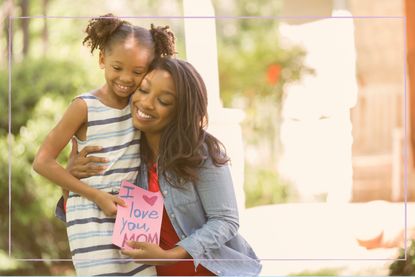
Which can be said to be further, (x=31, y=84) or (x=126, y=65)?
(x=31, y=84)

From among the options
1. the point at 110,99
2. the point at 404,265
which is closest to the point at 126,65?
the point at 110,99

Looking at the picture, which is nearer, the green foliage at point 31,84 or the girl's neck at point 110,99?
the girl's neck at point 110,99

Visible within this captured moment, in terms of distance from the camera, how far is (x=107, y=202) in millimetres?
3922

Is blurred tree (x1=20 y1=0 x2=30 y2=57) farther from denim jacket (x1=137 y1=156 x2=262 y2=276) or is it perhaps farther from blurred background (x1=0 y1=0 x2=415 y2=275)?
denim jacket (x1=137 y1=156 x2=262 y2=276)

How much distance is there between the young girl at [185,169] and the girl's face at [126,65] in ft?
0.12

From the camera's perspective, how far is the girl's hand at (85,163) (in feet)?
13.0

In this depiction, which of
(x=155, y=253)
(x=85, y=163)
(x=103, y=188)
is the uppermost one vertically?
(x=85, y=163)

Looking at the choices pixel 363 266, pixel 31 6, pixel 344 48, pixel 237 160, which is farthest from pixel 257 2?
pixel 363 266

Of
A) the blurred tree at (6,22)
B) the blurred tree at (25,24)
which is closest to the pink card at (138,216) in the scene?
the blurred tree at (25,24)

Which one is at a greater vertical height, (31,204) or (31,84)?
(31,84)

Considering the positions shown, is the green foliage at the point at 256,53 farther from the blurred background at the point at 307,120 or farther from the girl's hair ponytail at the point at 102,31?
the girl's hair ponytail at the point at 102,31

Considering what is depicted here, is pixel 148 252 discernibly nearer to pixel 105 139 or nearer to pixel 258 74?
pixel 105 139

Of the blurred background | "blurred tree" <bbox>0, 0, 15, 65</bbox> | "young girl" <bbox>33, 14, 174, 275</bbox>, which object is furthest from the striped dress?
"blurred tree" <bbox>0, 0, 15, 65</bbox>

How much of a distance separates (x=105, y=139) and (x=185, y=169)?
37 centimetres
